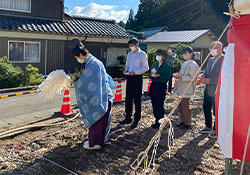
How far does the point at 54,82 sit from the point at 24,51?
382 inches

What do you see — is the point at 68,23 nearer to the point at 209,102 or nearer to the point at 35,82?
the point at 35,82

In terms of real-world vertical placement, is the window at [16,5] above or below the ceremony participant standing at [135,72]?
above

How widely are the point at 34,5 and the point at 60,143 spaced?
11.6m

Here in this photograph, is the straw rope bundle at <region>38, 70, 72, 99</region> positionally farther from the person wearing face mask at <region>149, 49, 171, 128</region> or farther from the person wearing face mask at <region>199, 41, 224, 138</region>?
the person wearing face mask at <region>199, 41, 224, 138</region>

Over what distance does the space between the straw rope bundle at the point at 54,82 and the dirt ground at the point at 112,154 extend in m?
1.00

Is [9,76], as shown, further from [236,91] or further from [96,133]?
[236,91]

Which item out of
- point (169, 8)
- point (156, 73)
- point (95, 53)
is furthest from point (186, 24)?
point (156, 73)

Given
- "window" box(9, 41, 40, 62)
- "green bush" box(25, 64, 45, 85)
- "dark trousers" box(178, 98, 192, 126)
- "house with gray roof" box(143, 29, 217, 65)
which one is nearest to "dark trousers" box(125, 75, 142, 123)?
"dark trousers" box(178, 98, 192, 126)

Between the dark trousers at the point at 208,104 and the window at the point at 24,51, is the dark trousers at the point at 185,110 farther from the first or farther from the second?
the window at the point at 24,51

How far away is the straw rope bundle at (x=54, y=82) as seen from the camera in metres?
5.00

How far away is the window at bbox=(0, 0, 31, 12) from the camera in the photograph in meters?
13.3

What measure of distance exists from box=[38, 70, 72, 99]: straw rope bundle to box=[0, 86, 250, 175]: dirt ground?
1.00 meters

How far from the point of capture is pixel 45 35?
14188 mm

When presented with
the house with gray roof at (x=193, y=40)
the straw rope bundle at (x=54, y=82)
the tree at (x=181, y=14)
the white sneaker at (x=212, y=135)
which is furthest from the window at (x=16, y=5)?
the tree at (x=181, y=14)
